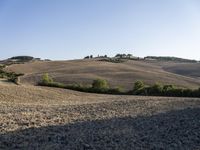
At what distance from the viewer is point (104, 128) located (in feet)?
58.8

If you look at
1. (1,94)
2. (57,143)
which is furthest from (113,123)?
(1,94)

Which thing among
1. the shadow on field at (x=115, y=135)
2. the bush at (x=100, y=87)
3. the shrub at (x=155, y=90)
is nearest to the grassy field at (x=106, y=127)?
the shadow on field at (x=115, y=135)

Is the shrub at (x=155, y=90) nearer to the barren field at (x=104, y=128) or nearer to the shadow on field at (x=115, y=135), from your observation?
the barren field at (x=104, y=128)

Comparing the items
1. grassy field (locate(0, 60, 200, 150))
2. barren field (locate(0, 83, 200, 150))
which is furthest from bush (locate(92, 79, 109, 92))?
barren field (locate(0, 83, 200, 150))

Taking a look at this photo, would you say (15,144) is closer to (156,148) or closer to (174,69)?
(156,148)

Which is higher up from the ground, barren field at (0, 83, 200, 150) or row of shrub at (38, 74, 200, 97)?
barren field at (0, 83, 200, 150)

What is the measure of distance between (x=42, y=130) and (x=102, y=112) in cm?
637

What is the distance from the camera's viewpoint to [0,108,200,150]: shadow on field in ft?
49.1

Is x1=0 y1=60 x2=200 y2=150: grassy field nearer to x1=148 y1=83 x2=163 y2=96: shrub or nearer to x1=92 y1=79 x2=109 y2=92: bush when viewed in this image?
x1=148 y1=83 x2=163 y2=96: shrub

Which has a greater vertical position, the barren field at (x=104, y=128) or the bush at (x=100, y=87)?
the barren field at (x=104, y=128)

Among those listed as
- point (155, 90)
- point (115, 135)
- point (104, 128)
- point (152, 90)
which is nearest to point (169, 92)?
point (155, 90)

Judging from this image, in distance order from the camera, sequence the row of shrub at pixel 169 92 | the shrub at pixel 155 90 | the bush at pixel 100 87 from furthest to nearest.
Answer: the bush at pixel 100 87 < the shrub at pixel 155 90 < the row of shrub at pixel 169 92

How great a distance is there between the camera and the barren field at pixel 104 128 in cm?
1518

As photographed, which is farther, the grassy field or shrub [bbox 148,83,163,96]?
shrub [bbox 148,83,163,96]
